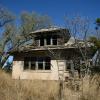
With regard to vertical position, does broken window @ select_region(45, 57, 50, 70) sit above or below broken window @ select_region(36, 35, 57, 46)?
below

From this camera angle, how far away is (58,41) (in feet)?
75.7

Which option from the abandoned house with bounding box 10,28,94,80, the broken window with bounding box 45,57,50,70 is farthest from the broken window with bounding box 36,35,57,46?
the broken window with bounding box 45,57,50,70

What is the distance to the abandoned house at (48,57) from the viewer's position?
2077 cm

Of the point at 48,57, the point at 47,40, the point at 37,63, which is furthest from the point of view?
the point at 47,40

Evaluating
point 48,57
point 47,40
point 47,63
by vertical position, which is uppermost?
point 47,40

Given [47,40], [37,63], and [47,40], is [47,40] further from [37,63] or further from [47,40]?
[37,63]

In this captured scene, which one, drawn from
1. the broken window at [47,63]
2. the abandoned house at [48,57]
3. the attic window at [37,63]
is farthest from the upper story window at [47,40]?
the broken window at [47,63]

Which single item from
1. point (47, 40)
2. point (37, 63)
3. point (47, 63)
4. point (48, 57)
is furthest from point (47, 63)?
point (47, 40)

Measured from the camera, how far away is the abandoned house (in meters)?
20.8

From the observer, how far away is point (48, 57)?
22047mm

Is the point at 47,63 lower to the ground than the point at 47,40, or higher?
lower

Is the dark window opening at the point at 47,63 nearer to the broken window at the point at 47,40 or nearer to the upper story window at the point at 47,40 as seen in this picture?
the upper story window at the point at 47,40

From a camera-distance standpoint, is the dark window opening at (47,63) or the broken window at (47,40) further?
the broken window at (47,40)

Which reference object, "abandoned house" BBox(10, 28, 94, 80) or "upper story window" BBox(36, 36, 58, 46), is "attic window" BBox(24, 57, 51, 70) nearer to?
"abandoned house" BBox(10, 28, 94, 80)
